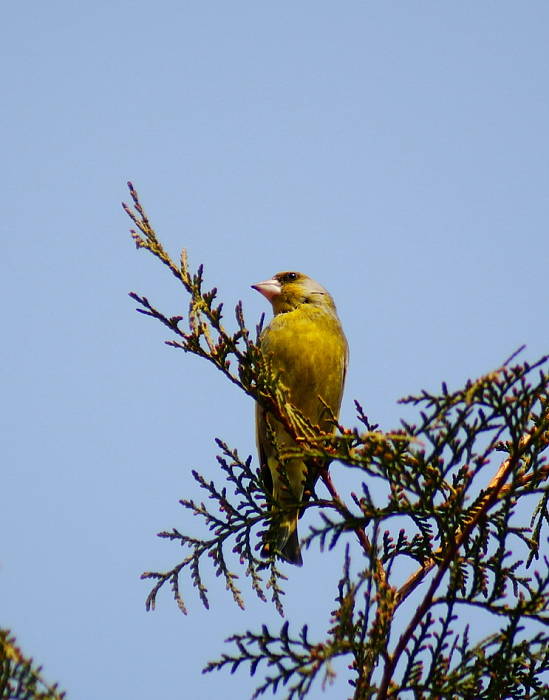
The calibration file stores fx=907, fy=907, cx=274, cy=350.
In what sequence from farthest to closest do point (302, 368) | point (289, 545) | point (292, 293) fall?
1. point (292, 293)
2. point (302, 368)
3. point (289, 545)

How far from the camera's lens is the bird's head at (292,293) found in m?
7.24

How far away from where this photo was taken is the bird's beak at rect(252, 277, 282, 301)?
7.34 metres

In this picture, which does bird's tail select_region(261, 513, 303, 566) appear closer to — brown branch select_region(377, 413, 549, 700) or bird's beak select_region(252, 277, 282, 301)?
brown branch select_region(377, 413, 549, 700)

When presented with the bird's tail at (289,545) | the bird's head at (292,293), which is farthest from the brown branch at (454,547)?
the bird's head at (292,293)

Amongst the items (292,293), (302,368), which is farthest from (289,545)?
(292,293)

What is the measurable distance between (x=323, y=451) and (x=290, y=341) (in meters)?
2.73

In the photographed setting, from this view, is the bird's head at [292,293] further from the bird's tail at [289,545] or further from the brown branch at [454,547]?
the brown branch at [454,547]

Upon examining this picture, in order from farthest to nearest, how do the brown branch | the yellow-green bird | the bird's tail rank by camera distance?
the yellow-green bird
the bird's tail
the brown branch

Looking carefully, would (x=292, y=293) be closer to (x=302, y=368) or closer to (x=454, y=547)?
(x=302, y=368)

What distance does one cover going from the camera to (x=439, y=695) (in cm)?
353

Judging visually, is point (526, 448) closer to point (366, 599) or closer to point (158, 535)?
point (366, 599)

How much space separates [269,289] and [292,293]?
190 mm

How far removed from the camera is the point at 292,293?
7324 mm

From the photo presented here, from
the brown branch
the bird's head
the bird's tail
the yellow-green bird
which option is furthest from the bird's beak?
the brown branch
